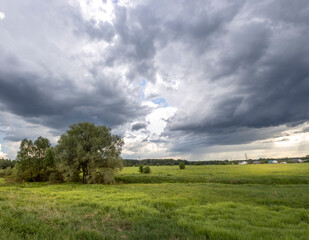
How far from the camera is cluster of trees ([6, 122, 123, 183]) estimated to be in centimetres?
3853

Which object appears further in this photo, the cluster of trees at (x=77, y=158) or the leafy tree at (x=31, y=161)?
the leafy tree at (x=31, y=161)

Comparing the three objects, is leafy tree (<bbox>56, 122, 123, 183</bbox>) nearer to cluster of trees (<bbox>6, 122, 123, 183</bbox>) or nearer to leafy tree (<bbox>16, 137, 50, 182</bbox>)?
cluster of trees (<bbox>6, 122, 123, 183</bbox>)

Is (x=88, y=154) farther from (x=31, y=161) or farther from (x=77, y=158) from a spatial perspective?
(x=31, y=161)

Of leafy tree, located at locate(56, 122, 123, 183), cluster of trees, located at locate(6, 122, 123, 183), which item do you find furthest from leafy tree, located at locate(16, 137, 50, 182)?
leafy tree, located at locate(56, 122, 123, 183)

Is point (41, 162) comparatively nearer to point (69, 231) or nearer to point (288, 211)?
point (69, 231)

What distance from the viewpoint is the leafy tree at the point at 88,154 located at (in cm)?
3828

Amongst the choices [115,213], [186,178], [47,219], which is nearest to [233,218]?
[115,213]

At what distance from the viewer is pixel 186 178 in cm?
4403

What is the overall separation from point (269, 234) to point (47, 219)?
35.1 feet

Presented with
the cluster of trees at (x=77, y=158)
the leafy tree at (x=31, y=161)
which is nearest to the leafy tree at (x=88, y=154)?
the cluster of trees at (x=77, y=158)

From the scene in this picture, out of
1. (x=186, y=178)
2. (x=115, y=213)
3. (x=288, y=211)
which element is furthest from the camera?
(x=186, y=178)

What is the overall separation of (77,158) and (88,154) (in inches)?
110

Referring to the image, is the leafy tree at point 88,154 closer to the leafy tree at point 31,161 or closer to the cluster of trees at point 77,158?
the cluster of trees at point 77,158

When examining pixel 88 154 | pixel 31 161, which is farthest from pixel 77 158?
pixel 31 161
